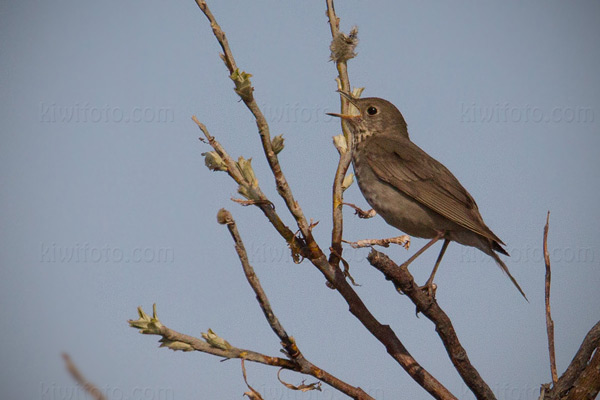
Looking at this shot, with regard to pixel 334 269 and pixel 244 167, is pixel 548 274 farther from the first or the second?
pixel 244 167

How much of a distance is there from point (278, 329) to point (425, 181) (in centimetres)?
336

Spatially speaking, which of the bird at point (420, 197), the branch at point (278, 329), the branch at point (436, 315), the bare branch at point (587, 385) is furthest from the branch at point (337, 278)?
the bird at point (420, 197)

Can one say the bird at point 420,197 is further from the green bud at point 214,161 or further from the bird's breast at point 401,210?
the green bud at point 214,161

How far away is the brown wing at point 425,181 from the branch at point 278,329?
2.65 m

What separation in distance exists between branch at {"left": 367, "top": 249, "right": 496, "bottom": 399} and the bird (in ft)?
4.65

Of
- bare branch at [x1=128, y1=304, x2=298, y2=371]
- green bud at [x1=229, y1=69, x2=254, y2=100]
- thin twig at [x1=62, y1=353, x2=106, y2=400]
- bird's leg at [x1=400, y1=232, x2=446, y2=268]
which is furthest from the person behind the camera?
bird's leg at [x1=400, y1=232, x2=446, y2=268]

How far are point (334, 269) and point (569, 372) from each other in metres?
1.33

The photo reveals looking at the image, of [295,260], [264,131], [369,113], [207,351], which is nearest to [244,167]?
[264,131]

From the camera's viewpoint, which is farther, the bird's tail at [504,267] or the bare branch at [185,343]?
the bird's tail at [504,267]

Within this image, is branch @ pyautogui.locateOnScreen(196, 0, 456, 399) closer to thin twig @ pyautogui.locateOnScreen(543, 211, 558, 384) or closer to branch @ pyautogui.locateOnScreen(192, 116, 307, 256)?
branch @ pyautogui.locateOnScreen(192, 116, 307, 256)

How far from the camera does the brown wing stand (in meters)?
5.67

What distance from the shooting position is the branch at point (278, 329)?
291 cm

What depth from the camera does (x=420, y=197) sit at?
5797mm

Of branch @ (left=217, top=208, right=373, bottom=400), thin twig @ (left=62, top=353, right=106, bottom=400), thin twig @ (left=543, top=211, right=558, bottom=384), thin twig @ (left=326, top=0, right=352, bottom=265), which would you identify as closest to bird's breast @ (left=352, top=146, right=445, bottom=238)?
thin twig @ (left=326, top=0, right=352, bottom=265)
